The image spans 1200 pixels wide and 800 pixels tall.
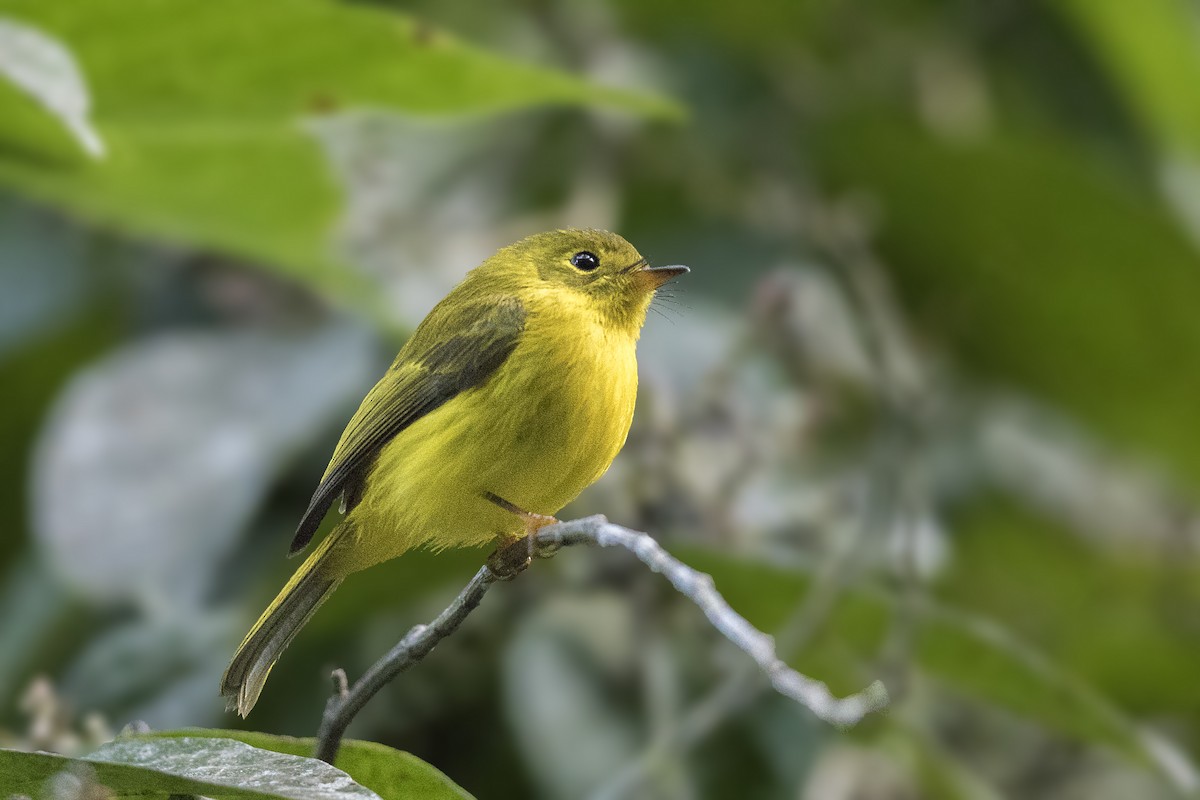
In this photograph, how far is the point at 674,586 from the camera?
2.99 feet

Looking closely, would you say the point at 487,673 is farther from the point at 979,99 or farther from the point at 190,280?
the point at 979,99

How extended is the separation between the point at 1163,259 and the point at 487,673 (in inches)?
80.3

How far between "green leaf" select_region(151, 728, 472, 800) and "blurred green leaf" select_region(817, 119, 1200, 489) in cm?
281

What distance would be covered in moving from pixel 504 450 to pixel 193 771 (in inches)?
17.2

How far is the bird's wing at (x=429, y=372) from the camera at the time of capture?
128 cm

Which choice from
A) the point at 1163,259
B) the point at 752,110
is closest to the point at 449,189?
the point at 752,110

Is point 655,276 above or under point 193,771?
above

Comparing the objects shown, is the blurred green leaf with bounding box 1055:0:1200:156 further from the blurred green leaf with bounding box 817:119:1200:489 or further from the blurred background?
the blurred green leaf with bounding box 817:119:1200:489

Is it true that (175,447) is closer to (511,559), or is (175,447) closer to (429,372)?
(429,372)

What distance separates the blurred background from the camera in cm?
234

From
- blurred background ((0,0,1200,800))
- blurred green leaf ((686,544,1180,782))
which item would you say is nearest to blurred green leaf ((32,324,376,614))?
blurred background ((0,0,1200,800))

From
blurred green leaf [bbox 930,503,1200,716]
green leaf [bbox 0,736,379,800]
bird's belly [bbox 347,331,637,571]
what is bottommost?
green leaf [bbox 0,736,379,800]

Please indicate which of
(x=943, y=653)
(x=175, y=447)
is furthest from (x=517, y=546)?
(x=175, y=447)

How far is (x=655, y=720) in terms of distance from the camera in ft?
8.39
